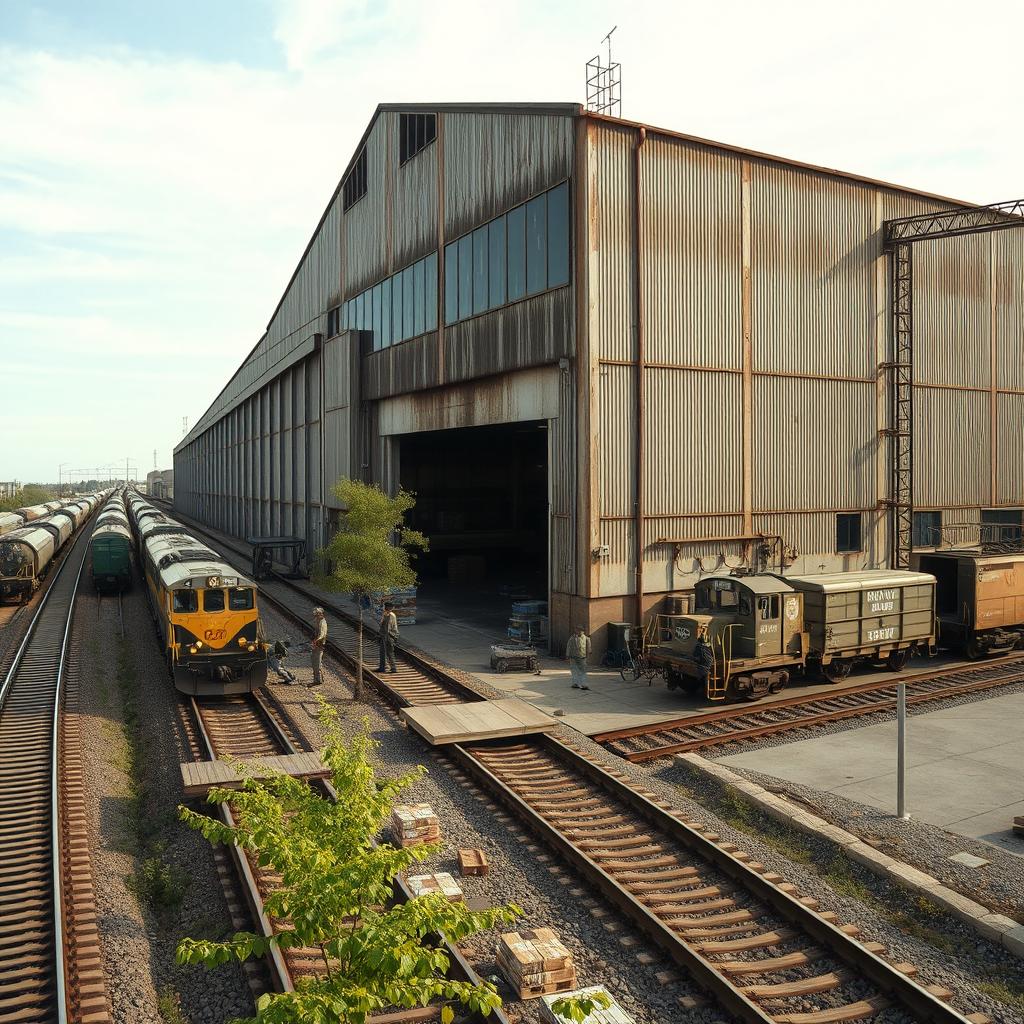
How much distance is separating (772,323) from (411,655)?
15117mm

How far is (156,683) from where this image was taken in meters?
22.0

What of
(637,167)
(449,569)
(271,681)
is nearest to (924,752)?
(271,681)

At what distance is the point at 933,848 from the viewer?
11883mm

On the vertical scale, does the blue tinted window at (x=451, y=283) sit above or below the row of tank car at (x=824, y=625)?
above

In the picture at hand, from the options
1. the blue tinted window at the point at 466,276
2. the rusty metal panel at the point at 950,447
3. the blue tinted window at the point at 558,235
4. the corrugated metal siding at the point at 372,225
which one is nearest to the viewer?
the blue tinted window at the point at 558,235

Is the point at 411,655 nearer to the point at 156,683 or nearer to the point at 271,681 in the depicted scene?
the point at 271,681

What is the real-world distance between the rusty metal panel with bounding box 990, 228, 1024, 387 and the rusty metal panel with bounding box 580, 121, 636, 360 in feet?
60.6

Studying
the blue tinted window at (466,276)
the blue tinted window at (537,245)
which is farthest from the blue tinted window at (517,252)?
the blue tinted window at (466,276)

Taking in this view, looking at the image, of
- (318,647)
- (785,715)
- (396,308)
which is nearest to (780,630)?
(785,715)

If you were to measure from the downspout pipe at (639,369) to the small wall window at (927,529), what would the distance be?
12980 mm

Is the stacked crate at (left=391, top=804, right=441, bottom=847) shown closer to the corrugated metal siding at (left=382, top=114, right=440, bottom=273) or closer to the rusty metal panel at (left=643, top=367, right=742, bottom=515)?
the rusty metal panel at (left=643, top=367, right=742, bottom=515)

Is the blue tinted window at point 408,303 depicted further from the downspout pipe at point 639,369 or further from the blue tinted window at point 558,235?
the downspout pipe at point 639,369

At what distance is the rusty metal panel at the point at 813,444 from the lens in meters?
26.9

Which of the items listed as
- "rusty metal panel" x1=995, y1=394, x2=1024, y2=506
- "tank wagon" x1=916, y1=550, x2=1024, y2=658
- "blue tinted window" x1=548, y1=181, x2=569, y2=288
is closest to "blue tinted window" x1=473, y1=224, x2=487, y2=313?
"blue tinted window" x1=548, y1=181, x2=569, y2=288
